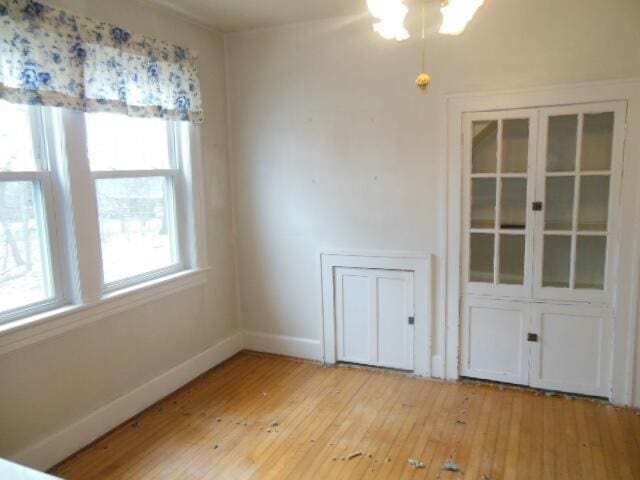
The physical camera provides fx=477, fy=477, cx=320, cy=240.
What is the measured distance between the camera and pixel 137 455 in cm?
273

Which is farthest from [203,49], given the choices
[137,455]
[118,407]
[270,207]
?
[137,455]

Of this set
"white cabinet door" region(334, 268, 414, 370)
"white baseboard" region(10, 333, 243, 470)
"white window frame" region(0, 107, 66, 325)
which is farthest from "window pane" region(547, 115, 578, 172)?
"white window frame" region(0, 107, 66, 325)

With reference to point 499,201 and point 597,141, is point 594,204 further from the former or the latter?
point 499,201

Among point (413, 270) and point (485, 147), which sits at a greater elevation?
point (485, 147)

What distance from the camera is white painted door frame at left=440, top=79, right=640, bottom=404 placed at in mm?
2904

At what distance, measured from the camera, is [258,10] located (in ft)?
11.0

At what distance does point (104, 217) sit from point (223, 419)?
1491 mm

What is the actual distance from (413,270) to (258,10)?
2.17 meters

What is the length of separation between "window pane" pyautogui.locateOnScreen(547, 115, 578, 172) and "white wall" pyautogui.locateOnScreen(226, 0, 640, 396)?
252 millimetres

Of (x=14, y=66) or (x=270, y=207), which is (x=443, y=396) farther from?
(x=14, y=66)

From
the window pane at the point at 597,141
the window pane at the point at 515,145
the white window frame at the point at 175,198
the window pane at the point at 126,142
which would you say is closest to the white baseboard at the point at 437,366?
the window pane at the point at 515,145

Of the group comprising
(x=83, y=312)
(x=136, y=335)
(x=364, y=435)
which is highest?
(x=83, y=312)

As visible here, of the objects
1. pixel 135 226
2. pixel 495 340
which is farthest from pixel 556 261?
pixel 135 226

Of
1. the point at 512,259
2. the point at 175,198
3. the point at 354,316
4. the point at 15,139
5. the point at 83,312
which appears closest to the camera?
the point at 15,139
